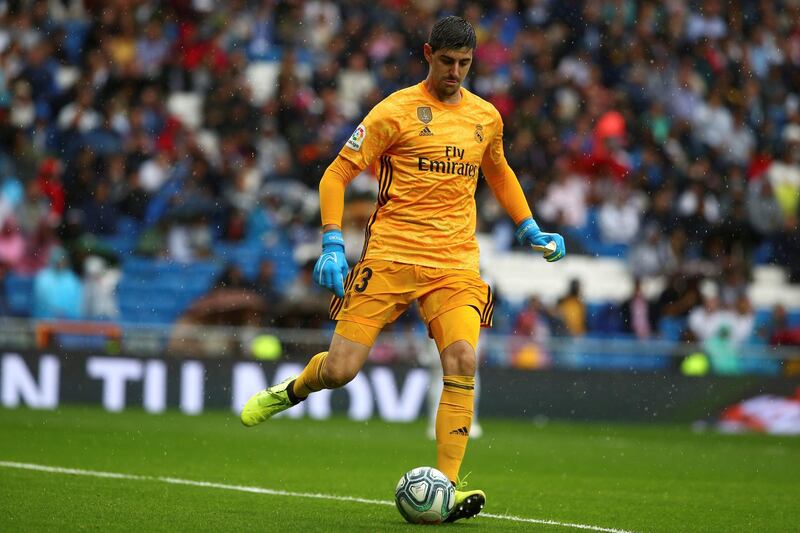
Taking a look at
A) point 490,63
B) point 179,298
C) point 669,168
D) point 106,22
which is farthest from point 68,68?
point 669,168

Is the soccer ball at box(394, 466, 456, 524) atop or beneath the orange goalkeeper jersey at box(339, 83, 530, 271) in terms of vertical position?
beneath

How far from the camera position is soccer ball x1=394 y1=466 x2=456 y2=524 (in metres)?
7.07

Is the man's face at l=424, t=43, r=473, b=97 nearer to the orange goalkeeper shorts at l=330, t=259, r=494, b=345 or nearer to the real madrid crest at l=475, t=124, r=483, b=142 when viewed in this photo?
the real madrid crest at l=475, t=124, r=483, b=142

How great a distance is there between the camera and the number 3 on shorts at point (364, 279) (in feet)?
24.9

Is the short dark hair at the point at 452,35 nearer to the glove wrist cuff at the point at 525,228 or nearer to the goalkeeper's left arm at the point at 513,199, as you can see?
the goalkeeper's left arm at the point at 513,199

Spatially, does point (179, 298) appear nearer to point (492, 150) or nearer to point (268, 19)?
point (268, 19)

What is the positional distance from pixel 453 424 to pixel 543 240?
47.2 inches

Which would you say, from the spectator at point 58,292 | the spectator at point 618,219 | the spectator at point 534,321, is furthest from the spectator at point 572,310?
the spectator at point 58,292

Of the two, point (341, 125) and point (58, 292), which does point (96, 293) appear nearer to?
point (58, 292)

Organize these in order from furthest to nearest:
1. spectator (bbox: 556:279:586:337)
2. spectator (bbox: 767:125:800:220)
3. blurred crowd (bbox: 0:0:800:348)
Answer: spectator (bbox: 767:125:800:220)
blurred crowd (bbox: 0:0:800:348)
spectator (bbox: 556:279:586:337)

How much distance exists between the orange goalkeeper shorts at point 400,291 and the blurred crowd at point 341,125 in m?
10.7

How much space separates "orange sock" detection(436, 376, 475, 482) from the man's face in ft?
5.01

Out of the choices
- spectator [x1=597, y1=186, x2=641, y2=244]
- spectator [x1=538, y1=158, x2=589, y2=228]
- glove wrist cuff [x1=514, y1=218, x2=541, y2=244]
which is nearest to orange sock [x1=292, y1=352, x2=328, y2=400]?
glove wrist cuff [x1=514, y1=218, x2=541, y2=244]

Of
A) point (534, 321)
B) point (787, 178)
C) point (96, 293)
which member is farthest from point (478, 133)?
point (787, 178)
